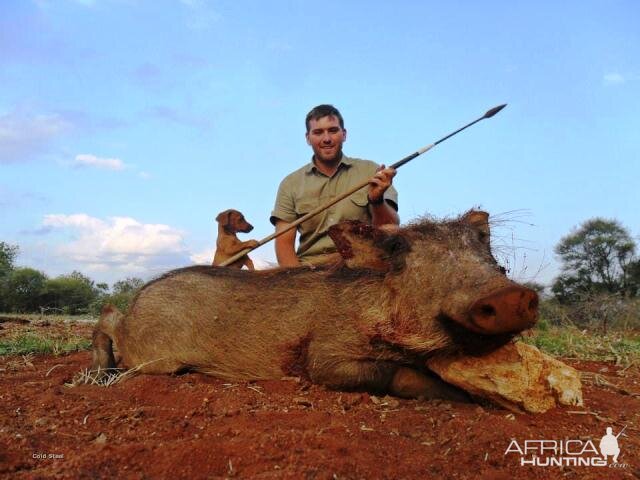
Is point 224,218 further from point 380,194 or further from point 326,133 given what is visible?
point 380,194

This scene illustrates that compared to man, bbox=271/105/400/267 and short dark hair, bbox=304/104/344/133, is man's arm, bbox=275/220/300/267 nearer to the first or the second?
man, bbox=271/105/400/267

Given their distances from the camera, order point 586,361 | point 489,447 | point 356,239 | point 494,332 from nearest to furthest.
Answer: point 489,447 → point 494,332 → point 356,239 → point 586,361

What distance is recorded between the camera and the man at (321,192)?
21.0 ft

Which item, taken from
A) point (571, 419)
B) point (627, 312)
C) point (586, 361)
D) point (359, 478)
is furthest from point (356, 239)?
point (627, 312)

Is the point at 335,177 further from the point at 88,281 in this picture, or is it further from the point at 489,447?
the point at 88,281

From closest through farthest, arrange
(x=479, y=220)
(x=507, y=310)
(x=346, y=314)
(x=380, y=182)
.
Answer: (x=507, y=310) < (x=346, y=314) < (x=479, y=220) < (x=380, y=182)

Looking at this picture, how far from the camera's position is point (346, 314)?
4.14m

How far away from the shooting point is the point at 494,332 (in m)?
3.20

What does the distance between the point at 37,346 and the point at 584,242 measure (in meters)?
19.8

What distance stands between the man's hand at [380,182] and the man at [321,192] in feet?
2.57

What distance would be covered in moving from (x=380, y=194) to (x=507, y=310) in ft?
8.25

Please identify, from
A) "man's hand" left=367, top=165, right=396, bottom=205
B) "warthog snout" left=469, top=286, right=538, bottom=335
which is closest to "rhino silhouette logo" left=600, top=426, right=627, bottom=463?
"warthog snout" left=469, top=286, right=538, bottom=335

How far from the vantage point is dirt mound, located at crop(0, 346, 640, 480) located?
8.16 feet

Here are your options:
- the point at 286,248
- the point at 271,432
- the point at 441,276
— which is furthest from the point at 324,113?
the point at 271,432
